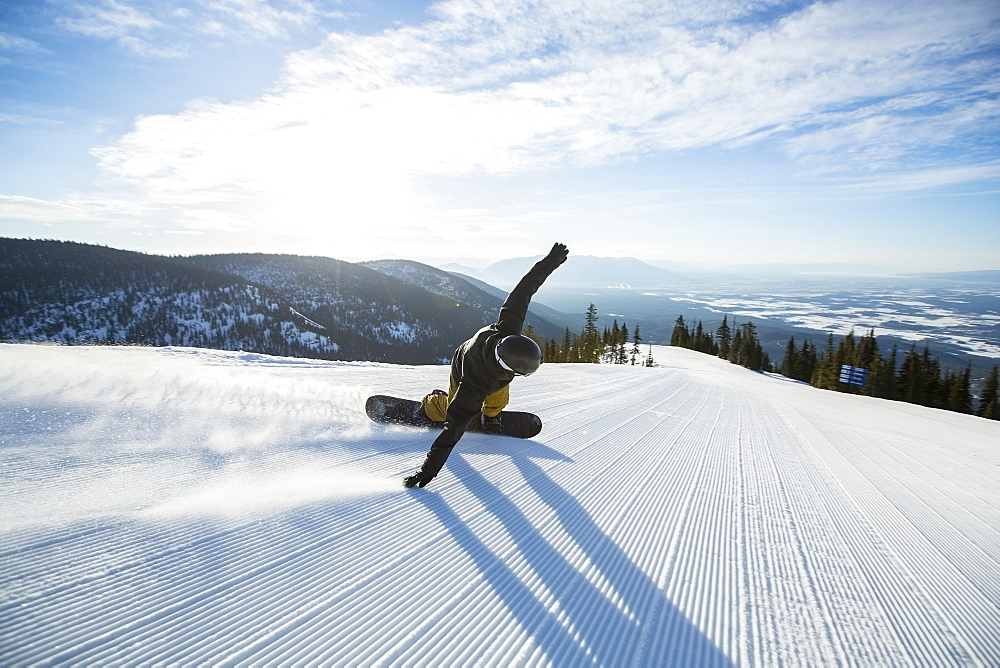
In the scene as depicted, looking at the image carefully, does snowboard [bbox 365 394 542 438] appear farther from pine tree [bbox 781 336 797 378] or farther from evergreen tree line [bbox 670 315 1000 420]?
pine tree [bbox 781 336 797 378]

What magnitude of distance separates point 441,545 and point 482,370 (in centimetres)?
122

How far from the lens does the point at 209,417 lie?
13.4 ft

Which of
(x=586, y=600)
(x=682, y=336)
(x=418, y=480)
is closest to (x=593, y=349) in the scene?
(x=682, y=336)

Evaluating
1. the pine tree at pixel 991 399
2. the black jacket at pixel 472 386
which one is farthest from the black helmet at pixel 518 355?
the pine tree at pixel 991 399

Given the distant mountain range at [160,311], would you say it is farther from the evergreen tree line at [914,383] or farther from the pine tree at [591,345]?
the evergreen tree line at [914,383]

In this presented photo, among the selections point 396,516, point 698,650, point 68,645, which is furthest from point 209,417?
point 698,650

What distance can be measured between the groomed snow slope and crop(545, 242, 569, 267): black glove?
76.9 inches

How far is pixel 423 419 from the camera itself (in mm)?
4656

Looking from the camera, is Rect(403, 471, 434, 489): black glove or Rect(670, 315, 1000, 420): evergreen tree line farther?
Rect(670, 315, 1000, 420): evergreen tree line

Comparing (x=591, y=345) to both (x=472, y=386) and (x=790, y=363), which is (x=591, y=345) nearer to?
(x=790, y=363)

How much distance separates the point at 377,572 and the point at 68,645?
111 cm

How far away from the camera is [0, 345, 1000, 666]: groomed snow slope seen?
68.6 inches

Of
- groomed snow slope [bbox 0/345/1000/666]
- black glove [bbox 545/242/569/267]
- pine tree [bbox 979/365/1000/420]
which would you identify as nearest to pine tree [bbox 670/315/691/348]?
pine tree [bbox 979/365/1000/420]

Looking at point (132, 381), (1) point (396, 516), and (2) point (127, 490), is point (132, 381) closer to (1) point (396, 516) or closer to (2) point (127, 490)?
(2) point (127, 490)
